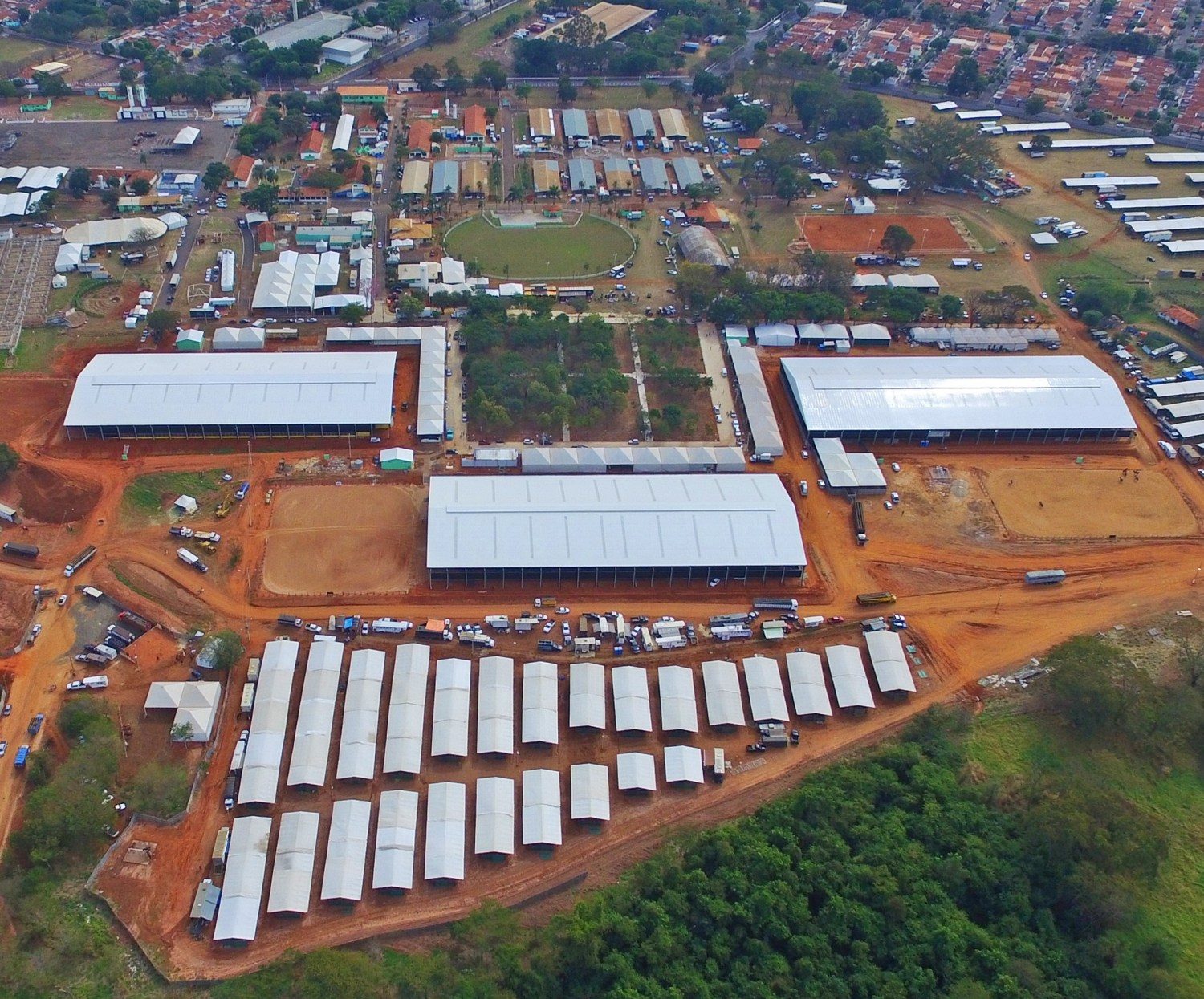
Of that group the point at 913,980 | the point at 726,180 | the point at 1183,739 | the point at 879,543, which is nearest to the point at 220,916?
the point at 913,980

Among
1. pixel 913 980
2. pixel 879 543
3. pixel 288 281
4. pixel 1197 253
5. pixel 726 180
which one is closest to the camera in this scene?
pixel 913 980

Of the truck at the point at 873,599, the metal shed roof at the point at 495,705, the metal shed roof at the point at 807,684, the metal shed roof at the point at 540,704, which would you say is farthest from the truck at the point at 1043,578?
the metal shed roof at the point at 495,705

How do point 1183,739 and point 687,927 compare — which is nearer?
point 687,927

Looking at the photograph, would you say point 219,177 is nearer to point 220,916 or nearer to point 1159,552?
point 220,916

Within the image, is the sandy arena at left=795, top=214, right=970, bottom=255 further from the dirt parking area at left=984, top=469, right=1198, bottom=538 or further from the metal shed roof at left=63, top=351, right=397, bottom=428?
the metal shed roof at left=63, top=351, right=397, bottom=428

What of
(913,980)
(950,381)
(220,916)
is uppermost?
(950,381)

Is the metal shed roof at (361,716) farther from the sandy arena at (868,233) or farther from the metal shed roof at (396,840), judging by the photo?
the sandy arena at (868,233)

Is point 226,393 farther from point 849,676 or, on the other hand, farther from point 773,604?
point 849,676

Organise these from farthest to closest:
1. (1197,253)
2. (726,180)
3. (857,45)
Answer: (857,45)
(726,180)
(1197,253)

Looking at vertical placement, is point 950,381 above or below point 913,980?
above

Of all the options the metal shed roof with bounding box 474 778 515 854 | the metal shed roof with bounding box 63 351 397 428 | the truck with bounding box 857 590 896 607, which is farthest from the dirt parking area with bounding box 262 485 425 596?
the truck with bounding box 857 590 896 607
